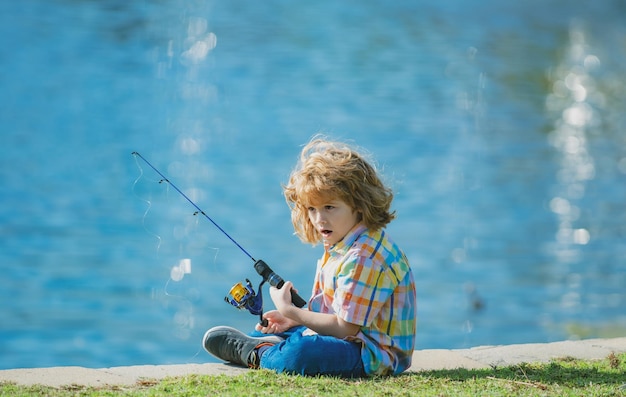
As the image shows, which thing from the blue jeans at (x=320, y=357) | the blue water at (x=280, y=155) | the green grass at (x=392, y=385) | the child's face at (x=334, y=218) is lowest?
the green grass at (x=392, y=385)

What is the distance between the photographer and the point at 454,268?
9750mm

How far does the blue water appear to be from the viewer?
855cm

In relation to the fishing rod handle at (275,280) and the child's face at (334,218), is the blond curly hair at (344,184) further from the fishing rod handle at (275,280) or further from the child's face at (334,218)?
the fishing rod handle at (275,280)

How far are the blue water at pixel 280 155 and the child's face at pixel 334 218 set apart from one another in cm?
53

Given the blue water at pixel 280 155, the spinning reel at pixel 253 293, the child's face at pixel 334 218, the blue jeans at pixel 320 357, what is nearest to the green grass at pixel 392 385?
the blue jeans at pixel 320 357

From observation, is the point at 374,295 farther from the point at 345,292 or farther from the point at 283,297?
the point at 283,297

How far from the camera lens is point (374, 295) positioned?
154 inches

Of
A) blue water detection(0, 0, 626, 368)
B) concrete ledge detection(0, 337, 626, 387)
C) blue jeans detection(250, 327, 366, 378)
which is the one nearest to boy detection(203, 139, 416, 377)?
blue jeans detection(250, 327, 366, 378)

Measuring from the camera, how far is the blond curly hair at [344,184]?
13.1ft

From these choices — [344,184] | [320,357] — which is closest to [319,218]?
[344,184]

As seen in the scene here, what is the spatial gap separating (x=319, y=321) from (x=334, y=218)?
401mm

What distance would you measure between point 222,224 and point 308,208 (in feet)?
21.0

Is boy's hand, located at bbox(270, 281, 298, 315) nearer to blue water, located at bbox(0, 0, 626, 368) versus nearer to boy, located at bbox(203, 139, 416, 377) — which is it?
boy, located at bbox(203, 139, 416, 377)

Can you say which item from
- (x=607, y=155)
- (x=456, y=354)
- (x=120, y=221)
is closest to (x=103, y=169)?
(x=120, y=221)
